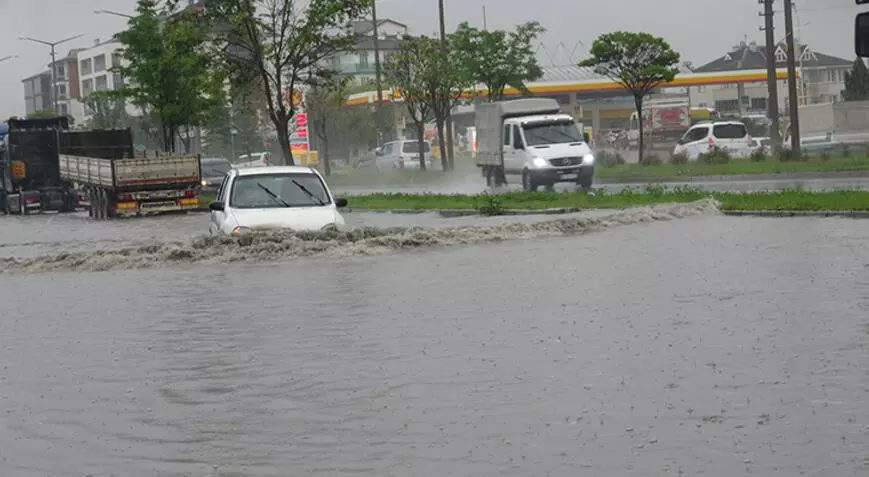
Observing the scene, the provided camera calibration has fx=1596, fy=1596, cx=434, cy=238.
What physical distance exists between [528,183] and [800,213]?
15.9 m

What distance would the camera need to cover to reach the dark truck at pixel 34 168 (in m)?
56.8

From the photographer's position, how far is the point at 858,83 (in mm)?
85562

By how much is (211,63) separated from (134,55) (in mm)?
12517

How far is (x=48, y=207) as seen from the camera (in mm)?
56688

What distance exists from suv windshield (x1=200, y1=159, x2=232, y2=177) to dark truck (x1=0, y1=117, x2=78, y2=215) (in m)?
4.90

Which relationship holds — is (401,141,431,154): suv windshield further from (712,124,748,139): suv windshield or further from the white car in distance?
the white car in distance

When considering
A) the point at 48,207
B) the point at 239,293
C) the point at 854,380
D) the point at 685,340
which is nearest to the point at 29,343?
the point at 239,293

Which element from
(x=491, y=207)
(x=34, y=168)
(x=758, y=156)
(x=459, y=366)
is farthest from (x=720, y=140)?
(x=459, y=366)

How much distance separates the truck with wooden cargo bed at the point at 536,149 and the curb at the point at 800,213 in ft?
43.3

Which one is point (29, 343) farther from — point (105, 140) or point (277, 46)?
point (105, 140)

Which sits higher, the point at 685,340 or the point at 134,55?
the point at 134,55

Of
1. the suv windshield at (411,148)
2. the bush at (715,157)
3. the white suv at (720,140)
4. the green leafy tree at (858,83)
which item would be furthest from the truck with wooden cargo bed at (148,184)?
the green leafy tree at (858,83)

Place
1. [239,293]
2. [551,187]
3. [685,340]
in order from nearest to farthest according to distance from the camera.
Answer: [685,340] < [239,293] < [551,187]

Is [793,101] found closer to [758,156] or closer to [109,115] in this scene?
[758,156]
